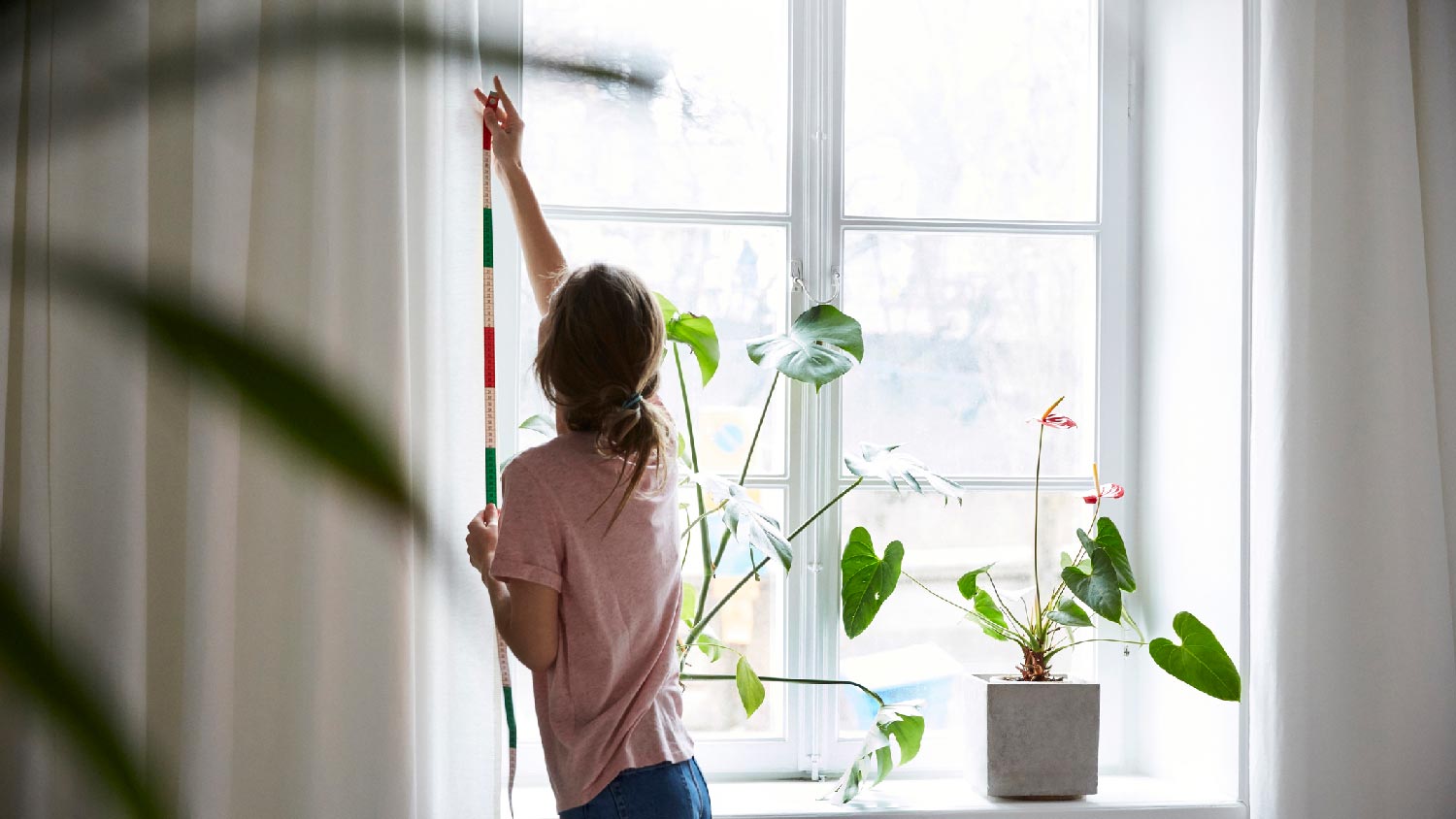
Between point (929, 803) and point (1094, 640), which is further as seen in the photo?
point (1094, 640)

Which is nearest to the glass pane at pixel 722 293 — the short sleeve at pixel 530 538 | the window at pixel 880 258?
the window at pixel 880 258

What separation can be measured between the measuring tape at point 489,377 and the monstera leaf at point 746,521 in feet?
1.01

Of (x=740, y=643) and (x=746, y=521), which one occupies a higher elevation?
(x=746, y=521)

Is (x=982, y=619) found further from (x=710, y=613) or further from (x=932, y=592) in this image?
(x=710, y=613)

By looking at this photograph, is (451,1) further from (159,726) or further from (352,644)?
(159,726)

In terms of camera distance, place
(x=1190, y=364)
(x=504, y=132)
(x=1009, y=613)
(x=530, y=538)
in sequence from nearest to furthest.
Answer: (x=530, y=538) → (x=504, y=132) → (x=1009, y=613) → (x=1190, y=364)

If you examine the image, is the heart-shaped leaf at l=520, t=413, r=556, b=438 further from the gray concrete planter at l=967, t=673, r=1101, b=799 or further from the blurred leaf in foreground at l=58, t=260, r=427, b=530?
the blurred leaf in foreground at l=58, t=260, r=427, b=530

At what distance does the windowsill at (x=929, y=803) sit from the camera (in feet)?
6.20

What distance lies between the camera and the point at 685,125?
2178mm

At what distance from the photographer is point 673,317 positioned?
1.86 m

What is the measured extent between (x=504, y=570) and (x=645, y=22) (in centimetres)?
125

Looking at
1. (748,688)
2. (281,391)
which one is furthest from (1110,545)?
(281,391)

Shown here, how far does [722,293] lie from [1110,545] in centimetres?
85

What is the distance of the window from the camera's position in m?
2.13
